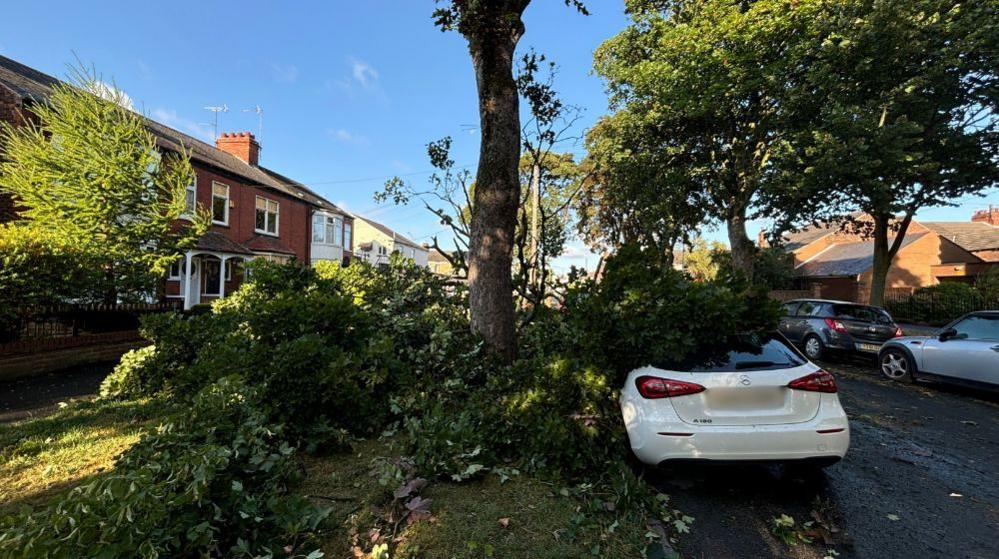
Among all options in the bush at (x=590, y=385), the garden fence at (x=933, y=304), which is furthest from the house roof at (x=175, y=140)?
the garden fence at (x=933, y=304)

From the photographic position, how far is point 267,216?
22.5 metres

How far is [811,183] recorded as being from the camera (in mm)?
11930

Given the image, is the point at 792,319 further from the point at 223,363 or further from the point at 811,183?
the point at 223,363

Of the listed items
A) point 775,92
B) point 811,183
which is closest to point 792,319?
point 811,183

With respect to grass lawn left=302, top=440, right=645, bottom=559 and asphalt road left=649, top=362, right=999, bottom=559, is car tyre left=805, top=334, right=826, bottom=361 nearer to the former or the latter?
asphalt road left=649, top=362, right=999, bottom=559

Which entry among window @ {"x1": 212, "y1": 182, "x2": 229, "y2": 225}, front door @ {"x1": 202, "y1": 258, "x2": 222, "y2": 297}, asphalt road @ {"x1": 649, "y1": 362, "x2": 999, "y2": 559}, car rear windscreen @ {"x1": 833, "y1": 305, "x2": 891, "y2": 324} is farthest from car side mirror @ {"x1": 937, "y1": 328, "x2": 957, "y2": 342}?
front door @ {"x1": 202, "y1": 258, "x2": 222, "y2": 297}

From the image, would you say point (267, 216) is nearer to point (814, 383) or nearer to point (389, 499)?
point (389, 499)

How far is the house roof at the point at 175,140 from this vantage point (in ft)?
42.3

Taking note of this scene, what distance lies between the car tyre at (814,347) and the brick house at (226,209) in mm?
13843

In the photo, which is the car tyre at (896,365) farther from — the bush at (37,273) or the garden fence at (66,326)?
the bush at (37,273)

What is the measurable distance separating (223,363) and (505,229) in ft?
10.7

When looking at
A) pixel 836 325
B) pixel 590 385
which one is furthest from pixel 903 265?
pixel 590 385

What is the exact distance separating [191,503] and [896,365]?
1099 cm

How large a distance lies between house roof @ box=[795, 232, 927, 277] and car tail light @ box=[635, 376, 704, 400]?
3184 cm
